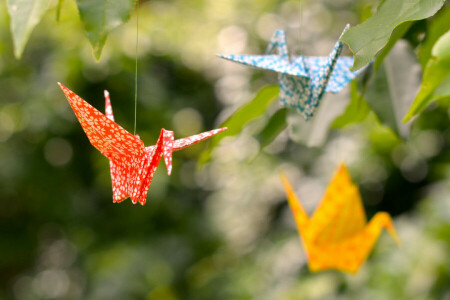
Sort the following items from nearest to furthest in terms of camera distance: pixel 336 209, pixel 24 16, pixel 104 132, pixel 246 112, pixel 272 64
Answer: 1. pixel 24 16
2. pixel 104 132
3. pixel 272 64
4. pixel 246 112
5. pixel 336 209

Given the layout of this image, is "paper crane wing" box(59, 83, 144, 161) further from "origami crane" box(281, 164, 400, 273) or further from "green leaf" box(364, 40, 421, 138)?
"origami crane" box(281, 164, 400, 273)

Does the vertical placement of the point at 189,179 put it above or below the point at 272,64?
above

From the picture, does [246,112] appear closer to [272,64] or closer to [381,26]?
[272,64]

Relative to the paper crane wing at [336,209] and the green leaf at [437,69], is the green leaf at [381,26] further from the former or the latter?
the paper crane wing at [336,209]

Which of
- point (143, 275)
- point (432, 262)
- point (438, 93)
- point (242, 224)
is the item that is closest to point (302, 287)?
point (432, 262)

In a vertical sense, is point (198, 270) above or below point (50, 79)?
below

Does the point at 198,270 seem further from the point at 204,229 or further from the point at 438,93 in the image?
the point at 438,93

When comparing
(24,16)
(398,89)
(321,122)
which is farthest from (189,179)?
(24,16)
